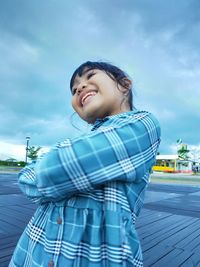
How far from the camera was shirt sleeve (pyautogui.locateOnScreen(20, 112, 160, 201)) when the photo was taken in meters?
0.70

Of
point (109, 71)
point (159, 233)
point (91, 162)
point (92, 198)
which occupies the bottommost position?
point (159, 233)

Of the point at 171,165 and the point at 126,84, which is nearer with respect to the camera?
the point at 126,84

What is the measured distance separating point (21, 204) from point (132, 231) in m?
5.61

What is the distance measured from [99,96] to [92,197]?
15.0 inches

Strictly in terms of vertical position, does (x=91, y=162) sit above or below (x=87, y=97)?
below

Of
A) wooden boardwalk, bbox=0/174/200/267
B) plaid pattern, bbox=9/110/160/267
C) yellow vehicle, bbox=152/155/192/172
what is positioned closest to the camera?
plaid pattern, bbox=9/110/160/267

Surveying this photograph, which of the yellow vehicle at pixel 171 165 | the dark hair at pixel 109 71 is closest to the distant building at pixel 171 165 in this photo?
the yellow vehicle at pixel 171 165

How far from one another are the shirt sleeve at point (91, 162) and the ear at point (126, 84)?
0.26 metres

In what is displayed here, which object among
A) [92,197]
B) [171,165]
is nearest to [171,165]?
[171,165]

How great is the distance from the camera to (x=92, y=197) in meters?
0.73

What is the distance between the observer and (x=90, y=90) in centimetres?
97

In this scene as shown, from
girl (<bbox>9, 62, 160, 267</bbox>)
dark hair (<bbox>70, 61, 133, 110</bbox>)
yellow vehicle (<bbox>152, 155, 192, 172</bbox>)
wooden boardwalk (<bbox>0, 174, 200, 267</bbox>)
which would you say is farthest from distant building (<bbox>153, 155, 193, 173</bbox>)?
girl (<bbox>9, 62, 160, 267</bbox>)

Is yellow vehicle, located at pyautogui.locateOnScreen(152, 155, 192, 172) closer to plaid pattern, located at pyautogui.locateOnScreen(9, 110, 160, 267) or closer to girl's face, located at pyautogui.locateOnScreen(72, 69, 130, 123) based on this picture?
girl's face, located at pyautogui.locateOnScreen(72, 69, 130, 123)

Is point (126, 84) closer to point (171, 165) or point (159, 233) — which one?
point (159, 233)
